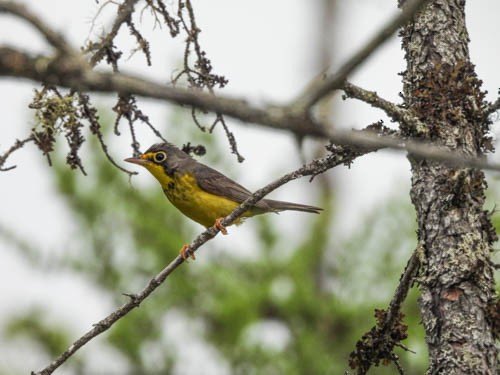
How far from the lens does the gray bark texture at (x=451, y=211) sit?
3.79 metres

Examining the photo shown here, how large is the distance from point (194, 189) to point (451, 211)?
3.71 meters

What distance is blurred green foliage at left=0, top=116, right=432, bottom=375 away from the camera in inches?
440

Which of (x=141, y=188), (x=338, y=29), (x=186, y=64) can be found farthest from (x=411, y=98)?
(x=338, y=29)

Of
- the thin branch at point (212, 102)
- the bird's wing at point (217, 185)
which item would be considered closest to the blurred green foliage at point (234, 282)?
the bird's wing at point (217, 185)

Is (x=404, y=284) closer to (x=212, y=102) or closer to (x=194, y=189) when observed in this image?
(x=212, y=102)

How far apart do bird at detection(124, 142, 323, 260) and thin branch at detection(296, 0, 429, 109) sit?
5073 mm

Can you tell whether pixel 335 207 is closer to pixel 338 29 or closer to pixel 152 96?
pixel 338 29

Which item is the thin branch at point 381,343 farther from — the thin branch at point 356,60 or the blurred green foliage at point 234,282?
the blurred green foliage at point 234,282

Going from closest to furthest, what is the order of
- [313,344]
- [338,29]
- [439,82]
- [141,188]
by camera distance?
[439,82]
[313,344]
[141,188]
[338,29]

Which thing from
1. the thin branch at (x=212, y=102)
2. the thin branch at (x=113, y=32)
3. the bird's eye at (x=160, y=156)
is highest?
the bird's eye at (x=160, y=156)

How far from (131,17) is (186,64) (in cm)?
37

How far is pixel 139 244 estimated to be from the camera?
1203 cm

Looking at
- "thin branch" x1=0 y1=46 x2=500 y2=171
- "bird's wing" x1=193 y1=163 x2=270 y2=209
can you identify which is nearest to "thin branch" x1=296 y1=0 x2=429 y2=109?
"thin branch" x1=0 y1=46 x2=500 y2=171

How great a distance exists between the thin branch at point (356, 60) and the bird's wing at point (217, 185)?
→ 17.1 feet
